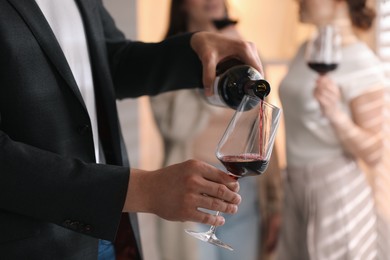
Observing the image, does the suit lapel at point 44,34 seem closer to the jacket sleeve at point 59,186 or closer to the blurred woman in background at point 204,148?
the jacket sleeve at point 59,186

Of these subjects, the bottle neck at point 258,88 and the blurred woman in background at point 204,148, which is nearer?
the bottle neck at point 258,88

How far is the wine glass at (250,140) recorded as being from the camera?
0.90 m

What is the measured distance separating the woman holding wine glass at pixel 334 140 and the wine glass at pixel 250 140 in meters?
1.22

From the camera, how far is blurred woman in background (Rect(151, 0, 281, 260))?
7.32 ft

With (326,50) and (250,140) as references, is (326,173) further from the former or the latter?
(250,140)

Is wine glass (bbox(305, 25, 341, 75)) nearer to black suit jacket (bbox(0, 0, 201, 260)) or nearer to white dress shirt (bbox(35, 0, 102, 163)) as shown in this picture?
black suit jacket (bbox(0, 0, 201, 260))

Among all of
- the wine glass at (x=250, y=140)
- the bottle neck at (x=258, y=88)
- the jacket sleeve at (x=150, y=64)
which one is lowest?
the jacket sleeve at (x=150, y=64)

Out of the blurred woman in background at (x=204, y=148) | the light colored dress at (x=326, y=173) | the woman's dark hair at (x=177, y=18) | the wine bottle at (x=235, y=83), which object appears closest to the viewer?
the wine bottle at (x=235, y=83)

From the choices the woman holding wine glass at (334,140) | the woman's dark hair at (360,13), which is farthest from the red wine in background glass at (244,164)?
the woman's dark hair at (360,13)

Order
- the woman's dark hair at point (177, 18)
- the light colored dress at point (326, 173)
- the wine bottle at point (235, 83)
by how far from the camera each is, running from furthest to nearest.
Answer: the woman's dark hair at point (177, 18) < the light colored dress at point (326, 173) < the wine bottle at point (235, 83)

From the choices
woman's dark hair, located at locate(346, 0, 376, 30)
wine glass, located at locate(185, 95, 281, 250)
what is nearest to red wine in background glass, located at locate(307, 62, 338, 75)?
woman's dark hair, located at locate(346, 0, 376, 30)

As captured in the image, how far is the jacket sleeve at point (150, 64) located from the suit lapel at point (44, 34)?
0.22 meters

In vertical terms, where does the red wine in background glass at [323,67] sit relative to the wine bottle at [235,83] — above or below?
below

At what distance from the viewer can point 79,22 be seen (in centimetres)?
111
